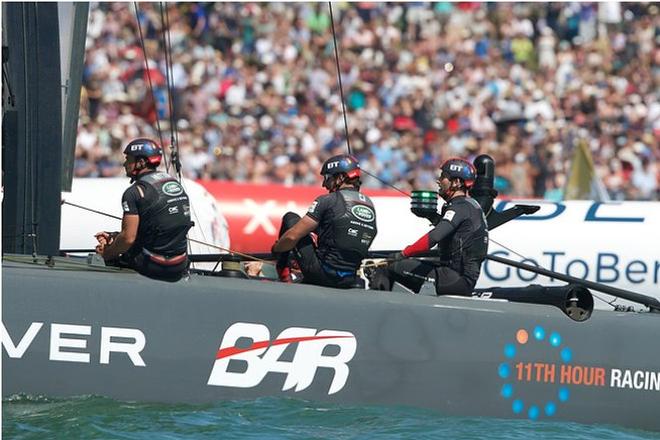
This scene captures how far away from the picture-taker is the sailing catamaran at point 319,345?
24.6 ft

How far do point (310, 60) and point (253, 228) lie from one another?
5902mm

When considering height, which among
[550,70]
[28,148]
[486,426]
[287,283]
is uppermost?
[550,70]

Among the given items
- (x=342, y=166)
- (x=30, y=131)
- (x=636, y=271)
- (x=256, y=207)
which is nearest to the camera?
(x=342, y=166)

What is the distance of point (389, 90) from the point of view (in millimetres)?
19953

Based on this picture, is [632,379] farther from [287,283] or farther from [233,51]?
[233,51]

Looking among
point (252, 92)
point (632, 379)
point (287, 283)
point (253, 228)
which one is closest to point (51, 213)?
point (287, 283)

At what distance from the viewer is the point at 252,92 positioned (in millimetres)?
19703

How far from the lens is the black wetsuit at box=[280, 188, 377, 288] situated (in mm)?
8039

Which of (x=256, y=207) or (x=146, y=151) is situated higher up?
(x=146, y=151)

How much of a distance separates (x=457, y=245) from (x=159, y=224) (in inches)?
71.5

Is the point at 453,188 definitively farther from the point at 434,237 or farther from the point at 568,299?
the point at 568,299

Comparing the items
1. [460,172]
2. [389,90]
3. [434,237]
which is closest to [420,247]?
[434,237]

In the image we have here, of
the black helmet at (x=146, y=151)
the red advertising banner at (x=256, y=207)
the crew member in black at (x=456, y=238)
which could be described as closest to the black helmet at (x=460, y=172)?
the crew member in black at (x=456, y=238)

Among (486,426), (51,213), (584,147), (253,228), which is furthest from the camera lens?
(584,147)
